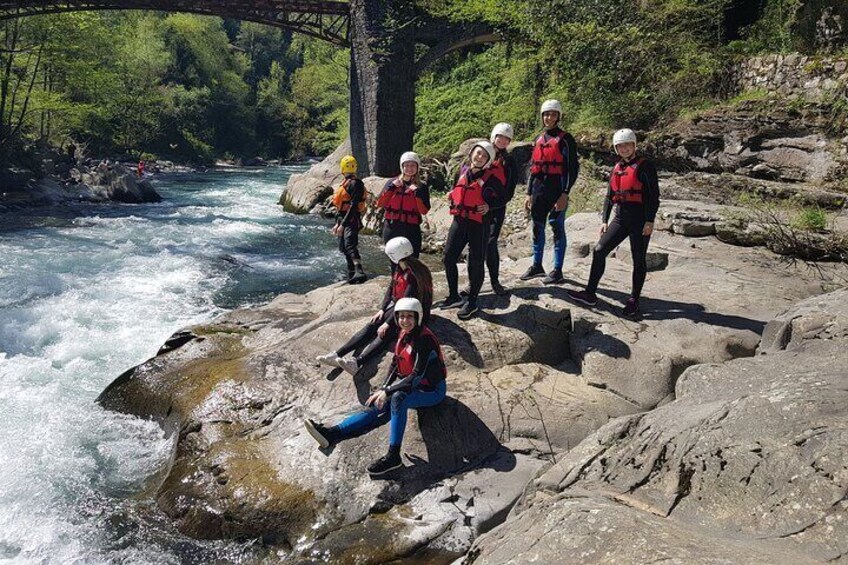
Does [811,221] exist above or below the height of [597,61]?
below

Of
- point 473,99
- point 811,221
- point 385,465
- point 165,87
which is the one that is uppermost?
point 165,87

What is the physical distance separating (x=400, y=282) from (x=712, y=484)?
3.00 m

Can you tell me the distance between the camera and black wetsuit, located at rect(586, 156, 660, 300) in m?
5.39

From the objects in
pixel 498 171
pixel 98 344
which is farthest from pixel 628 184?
pixel 98 344

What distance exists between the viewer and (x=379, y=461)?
461 cm

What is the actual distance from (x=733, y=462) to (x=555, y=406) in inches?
87.7

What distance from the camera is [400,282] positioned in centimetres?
528

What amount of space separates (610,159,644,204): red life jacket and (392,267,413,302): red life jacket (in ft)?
6.64

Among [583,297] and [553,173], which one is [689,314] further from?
[553,173]

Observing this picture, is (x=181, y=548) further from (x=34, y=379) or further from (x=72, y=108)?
(x=72, y=108)

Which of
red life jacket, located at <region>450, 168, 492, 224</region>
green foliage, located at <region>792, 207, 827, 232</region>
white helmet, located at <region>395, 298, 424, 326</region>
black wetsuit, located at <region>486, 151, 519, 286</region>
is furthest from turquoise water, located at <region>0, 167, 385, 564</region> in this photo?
green foliage, located at <region>792, 207, 827, 232</region>

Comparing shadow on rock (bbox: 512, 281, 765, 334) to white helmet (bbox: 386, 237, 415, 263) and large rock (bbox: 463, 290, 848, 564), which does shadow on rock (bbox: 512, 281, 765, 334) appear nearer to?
white helmet (bbox: 386, 237, 415, 263)

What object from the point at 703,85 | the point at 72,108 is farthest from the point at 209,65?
the point at 703,85

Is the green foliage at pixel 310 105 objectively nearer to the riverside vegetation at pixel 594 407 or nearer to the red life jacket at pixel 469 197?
the riverside vegetation at pixel 594 407
